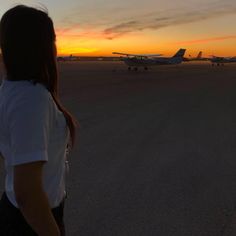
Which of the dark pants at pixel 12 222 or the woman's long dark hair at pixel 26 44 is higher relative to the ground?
the woman's long dark hair at pixel 26 44

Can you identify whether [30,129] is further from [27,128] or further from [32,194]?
[32,194]

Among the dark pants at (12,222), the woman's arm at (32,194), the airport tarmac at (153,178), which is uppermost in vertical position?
the woman's arm at (32,194)

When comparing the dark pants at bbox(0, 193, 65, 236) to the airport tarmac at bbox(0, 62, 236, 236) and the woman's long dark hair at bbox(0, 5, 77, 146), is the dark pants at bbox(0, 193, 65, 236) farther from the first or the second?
the airport tarmac at bbox(0, 62, 236, 236)

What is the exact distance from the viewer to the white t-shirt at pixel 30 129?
1.60 meters

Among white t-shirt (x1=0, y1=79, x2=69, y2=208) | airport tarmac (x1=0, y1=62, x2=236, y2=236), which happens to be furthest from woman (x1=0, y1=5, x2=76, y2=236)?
airport tarmac (x1=0, y1=62, x2=236, y2=236)

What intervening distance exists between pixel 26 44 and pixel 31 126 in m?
0.33

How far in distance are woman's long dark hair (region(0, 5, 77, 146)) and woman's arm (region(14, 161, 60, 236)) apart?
33 centimetres

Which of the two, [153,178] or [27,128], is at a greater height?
[27,128]

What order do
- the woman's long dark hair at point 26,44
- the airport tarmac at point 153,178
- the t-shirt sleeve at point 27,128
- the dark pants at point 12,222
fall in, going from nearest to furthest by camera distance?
the t-shirt sleeve at point 27,128
the woman's long dark hair at point 26,44
the dark pants at point 12,222
the airport tarmac at point 153,178

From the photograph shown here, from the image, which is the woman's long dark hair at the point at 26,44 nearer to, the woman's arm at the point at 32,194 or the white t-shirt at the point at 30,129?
the white t-shirt at the point at 30,129

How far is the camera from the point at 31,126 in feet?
5.25

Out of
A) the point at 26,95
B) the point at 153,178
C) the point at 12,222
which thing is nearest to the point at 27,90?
the point at 26,95

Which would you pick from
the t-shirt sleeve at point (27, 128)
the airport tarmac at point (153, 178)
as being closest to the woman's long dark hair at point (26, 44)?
the t-shirt sleeve at point (27, 128)

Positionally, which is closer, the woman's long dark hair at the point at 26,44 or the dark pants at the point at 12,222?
the woman's long dark hair at the point at 26,44
